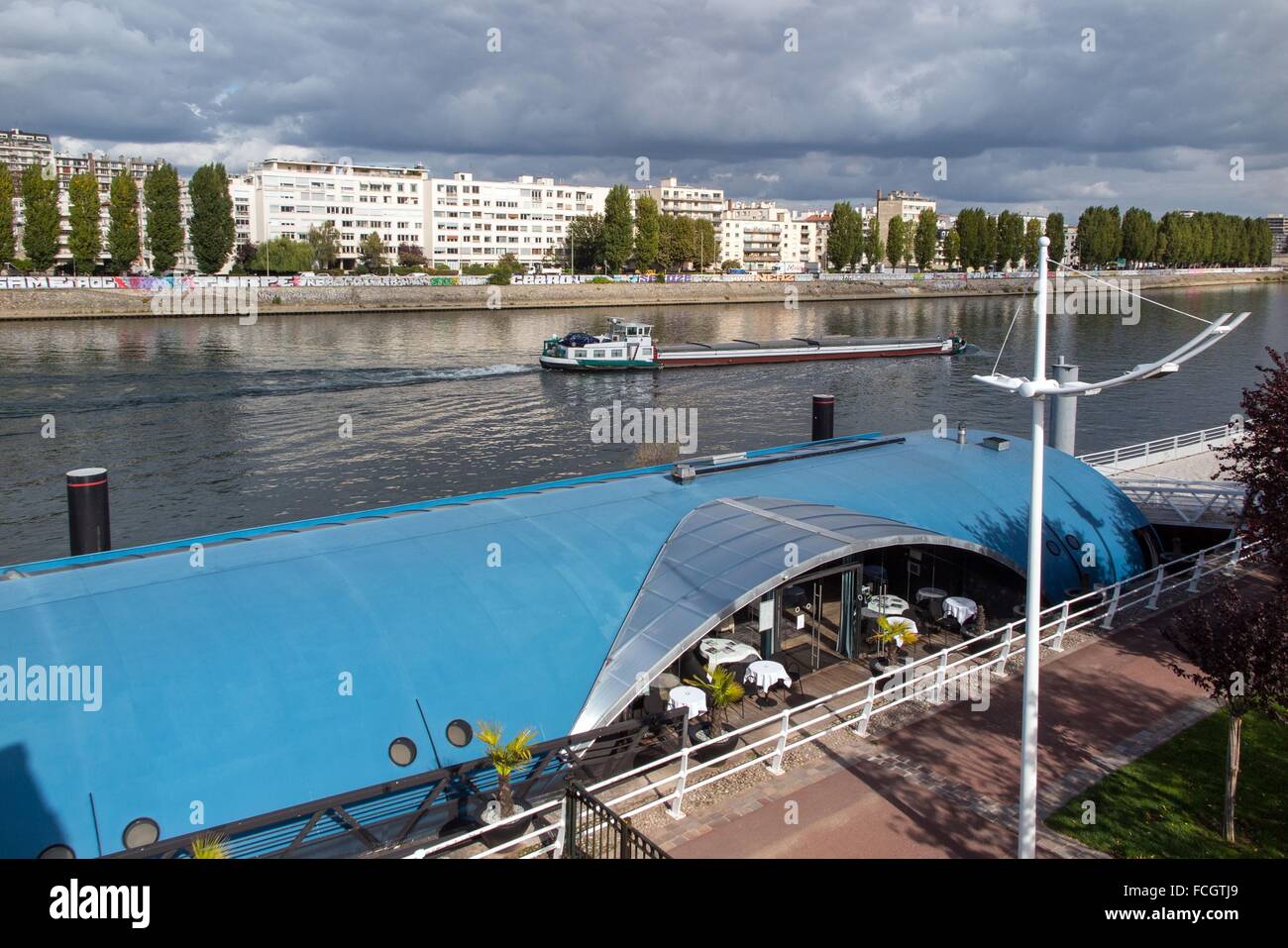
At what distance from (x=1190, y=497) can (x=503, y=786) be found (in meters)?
25.7

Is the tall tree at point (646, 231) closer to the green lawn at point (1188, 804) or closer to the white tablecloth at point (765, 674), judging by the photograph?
the white tablecloth at point (765, 674)

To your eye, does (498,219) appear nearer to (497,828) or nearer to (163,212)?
(163,212)

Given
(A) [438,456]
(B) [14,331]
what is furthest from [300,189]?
(A) [438,456]

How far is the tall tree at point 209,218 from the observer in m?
121

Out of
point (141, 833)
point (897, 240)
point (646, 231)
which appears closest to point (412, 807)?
point (141, 833)

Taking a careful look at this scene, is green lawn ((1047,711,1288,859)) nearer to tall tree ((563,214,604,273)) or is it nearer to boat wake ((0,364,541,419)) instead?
boat wake ((0,364,541,419))

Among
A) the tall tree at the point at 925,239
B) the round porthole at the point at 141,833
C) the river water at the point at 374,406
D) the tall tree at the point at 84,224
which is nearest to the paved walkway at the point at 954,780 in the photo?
the round porthole at the point at 141,833

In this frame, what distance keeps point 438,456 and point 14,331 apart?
6676cm

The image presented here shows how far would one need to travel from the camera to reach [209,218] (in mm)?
121812

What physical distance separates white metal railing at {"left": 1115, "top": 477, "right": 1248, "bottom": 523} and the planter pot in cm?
2334

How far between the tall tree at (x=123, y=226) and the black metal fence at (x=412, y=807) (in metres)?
124

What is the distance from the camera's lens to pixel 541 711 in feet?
45.6

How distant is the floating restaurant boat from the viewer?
253 feet
